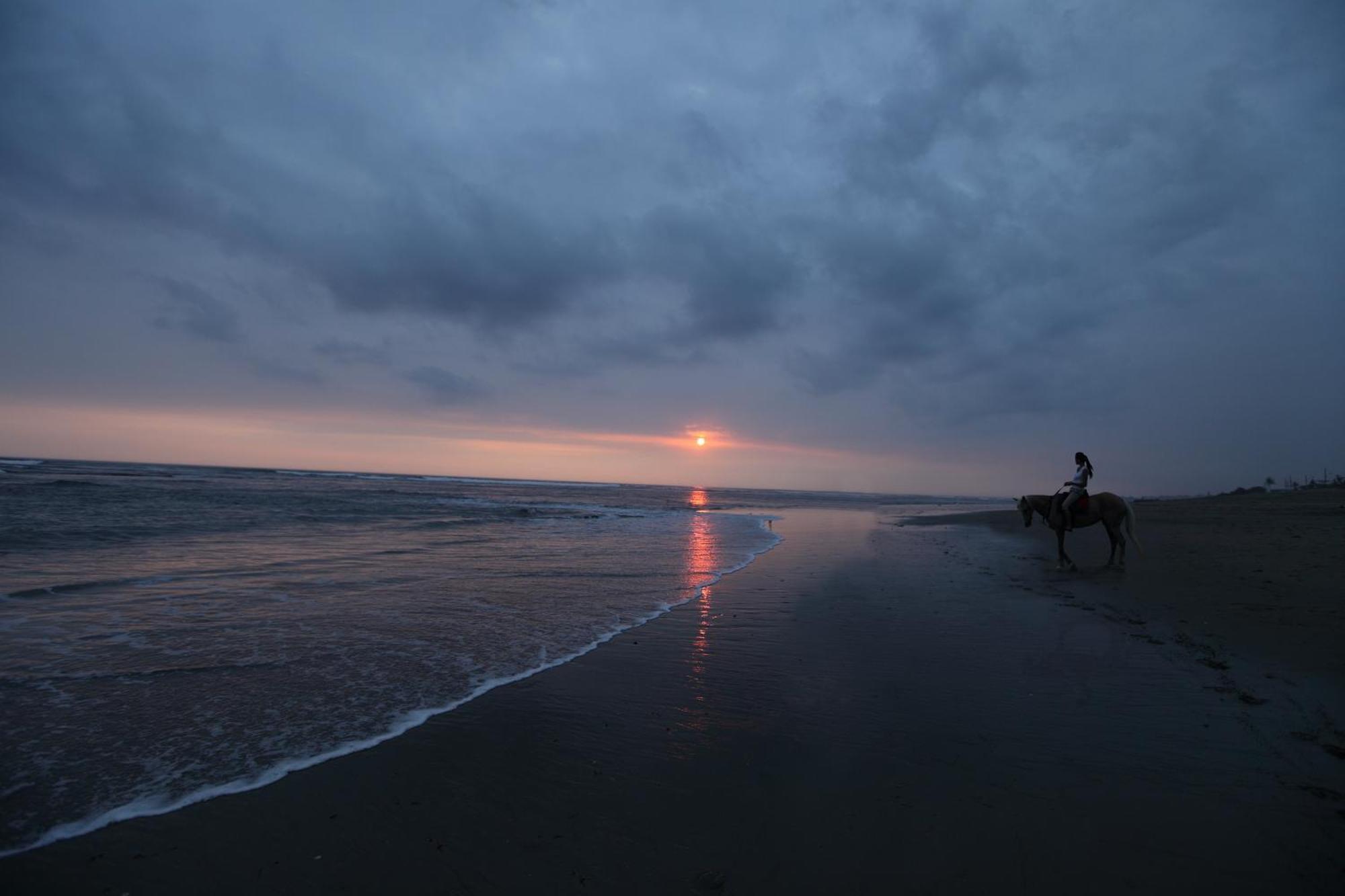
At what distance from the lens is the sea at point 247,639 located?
15.4 feet

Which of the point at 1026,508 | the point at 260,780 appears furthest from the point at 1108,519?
the point at 260,780

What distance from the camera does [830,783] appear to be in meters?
4.36

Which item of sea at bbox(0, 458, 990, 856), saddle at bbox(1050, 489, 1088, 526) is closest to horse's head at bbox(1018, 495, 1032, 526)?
saddle at bbox(1050, 489, 1088, 526)

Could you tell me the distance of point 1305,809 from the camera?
12.9 ft

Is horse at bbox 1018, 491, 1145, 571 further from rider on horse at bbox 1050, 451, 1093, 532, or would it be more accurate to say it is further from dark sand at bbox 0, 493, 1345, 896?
dark sand at bbox 0, 493, 1345, 896

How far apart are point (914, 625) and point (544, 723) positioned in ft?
19.8

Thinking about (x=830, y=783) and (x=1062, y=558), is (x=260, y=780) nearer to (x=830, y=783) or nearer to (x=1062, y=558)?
(x=830, y=783)

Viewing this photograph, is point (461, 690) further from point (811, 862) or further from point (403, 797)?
point (811, 862)

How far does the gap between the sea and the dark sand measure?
623mm

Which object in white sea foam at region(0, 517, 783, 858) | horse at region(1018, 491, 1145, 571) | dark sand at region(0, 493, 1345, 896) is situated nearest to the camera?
dark sand at region(0, 493, 1345, 896)

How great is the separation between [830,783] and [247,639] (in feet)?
25.3

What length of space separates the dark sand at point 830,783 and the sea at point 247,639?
2.04 feet

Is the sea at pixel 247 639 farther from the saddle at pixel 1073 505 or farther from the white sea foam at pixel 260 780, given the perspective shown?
the saddle at pixel 1073 505

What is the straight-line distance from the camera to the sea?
15.4ft
